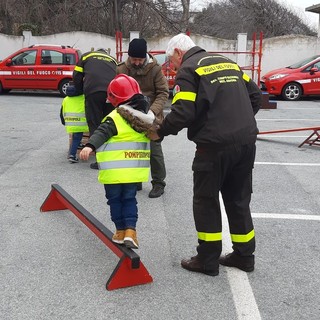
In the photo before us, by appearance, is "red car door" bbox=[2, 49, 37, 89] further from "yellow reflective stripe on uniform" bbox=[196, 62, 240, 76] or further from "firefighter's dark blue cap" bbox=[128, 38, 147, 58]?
"yellow reflective stripe on uniform" bbox=[196, 62, 240, 76]

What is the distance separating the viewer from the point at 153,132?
132 inches

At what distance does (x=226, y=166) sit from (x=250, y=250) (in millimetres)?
733

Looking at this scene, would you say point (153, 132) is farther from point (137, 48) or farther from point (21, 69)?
point (21, 69)

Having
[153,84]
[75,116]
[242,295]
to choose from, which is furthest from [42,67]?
[242,295]

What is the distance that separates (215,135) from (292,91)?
1373 cm

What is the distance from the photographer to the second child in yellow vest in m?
6.81

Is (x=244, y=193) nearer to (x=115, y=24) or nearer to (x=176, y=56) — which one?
(x=176, y=56)

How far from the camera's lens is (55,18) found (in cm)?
2292

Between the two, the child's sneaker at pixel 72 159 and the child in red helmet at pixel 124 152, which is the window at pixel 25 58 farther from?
the child in red helmet at pixel 124 152

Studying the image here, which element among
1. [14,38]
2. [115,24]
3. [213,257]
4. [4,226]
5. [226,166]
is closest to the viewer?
[226,166]

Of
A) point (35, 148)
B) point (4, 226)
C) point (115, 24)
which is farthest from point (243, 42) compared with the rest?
point (4, 226)

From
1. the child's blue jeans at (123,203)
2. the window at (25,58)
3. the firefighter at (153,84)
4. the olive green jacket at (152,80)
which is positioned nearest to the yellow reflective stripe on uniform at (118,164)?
the child's blue jeans at (123,203)

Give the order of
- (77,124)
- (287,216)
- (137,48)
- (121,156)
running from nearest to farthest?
1. (121,156)
2. (287,216)
3. (137,48)
4. (77,124)

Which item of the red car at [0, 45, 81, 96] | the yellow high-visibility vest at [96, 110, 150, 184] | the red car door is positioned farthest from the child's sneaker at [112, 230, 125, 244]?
the red car door
